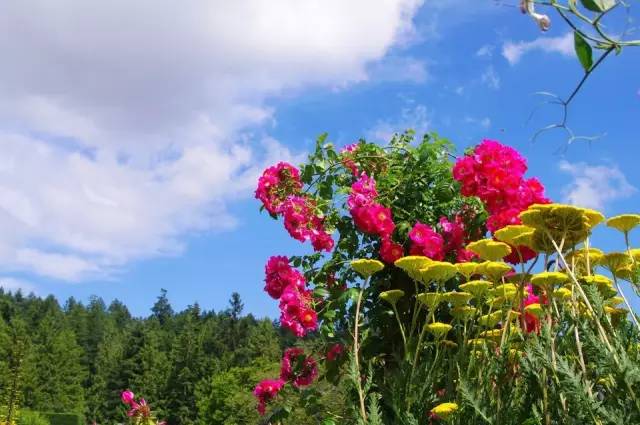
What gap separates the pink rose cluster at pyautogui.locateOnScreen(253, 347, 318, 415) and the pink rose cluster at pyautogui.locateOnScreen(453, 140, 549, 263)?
1695 mm

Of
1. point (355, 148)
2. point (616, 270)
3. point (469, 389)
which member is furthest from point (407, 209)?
point (469, 389)

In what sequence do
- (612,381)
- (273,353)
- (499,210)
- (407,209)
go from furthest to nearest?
(273,353), (407,209), (499,210), (612,381)

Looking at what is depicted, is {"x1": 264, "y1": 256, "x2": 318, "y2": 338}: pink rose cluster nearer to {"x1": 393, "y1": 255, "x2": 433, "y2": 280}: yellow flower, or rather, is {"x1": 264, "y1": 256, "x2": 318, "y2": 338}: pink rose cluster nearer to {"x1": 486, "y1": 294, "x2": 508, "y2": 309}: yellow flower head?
{"x1": 393, "y1": 255, "x2": 433, "y2": 280}: yellow flower

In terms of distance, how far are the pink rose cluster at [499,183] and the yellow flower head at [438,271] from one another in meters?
0.46

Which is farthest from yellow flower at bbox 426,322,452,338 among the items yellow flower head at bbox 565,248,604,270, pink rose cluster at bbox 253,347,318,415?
pink rose cluster at bbox 253,347,318,415

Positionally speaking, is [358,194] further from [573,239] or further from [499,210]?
[573,239]

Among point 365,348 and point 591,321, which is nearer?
point 591,321

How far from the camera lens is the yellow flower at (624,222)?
9.53 ft

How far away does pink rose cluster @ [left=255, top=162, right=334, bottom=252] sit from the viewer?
4738 millimetres

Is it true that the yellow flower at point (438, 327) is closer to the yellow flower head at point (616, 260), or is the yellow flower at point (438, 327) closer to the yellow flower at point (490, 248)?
the yellow flower at point (490, 248)

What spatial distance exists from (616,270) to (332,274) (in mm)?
2039

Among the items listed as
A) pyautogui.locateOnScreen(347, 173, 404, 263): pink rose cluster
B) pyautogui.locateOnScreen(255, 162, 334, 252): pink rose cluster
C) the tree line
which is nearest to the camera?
pyautogui.locateOnScreen(347, 173, 404, 263): pink rose cluster

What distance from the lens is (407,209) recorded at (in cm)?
464

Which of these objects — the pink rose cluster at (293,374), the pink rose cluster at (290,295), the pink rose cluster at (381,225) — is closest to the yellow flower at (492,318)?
the pink rose cluster at (381,225)
